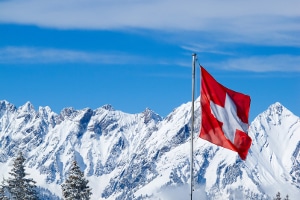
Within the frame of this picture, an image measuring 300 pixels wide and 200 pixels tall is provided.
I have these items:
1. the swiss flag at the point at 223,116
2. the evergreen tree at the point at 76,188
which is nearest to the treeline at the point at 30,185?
the evergreen tree at the point at 76,188

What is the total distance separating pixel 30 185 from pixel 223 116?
781 inches

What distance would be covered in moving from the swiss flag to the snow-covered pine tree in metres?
18.8

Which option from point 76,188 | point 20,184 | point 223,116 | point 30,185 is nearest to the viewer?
point 223,116

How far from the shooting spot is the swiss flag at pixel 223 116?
29109 millimetres

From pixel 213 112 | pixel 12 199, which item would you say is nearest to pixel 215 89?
pixel 213 112

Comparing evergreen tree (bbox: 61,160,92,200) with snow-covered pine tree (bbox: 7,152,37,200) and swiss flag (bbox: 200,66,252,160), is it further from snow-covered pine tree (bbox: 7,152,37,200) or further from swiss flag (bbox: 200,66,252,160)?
swiss flag (bbox: 200,66,252,160)

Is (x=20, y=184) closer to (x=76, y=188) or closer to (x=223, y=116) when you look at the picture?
(x=76, y=188)

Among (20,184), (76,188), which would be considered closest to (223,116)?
(76,188)

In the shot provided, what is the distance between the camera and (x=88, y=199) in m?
43.5

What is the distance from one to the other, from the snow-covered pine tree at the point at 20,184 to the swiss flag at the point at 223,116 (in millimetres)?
18823

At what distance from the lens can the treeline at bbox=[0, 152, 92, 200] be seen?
1682 inches

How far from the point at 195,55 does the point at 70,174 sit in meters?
16.0

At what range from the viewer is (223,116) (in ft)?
97.3

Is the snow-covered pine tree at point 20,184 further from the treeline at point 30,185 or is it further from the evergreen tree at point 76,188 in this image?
the evergreen tree at point 76,188
